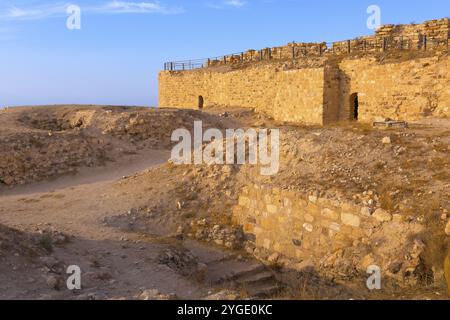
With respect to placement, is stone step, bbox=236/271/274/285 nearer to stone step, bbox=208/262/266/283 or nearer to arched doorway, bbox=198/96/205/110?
stone step, bbox=208/262/266/283

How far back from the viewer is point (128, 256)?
7.50 metres

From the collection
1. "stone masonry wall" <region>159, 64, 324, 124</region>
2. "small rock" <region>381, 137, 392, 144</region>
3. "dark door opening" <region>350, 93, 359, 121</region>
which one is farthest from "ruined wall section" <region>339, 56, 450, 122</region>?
"small rock" <region>381, 137, 392, 144</region>

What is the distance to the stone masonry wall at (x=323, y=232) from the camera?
6.46m

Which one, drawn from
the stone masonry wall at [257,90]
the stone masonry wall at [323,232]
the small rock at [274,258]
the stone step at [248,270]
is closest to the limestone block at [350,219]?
the stone masonry wall at [323,232]

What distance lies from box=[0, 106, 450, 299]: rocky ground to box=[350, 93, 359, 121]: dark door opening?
534cm

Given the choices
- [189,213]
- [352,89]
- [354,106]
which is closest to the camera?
[189,213]

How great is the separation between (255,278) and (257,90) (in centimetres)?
1710

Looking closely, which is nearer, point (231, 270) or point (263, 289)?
point (263, 289)

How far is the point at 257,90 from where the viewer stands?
23.8 metres

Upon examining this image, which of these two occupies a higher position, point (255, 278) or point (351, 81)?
point (351, 81)

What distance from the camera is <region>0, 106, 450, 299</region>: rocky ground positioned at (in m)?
6.19

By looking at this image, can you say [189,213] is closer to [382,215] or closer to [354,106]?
[382,215]

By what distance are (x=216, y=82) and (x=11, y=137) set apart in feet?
46.8

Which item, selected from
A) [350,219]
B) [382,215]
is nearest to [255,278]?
[350,219]
